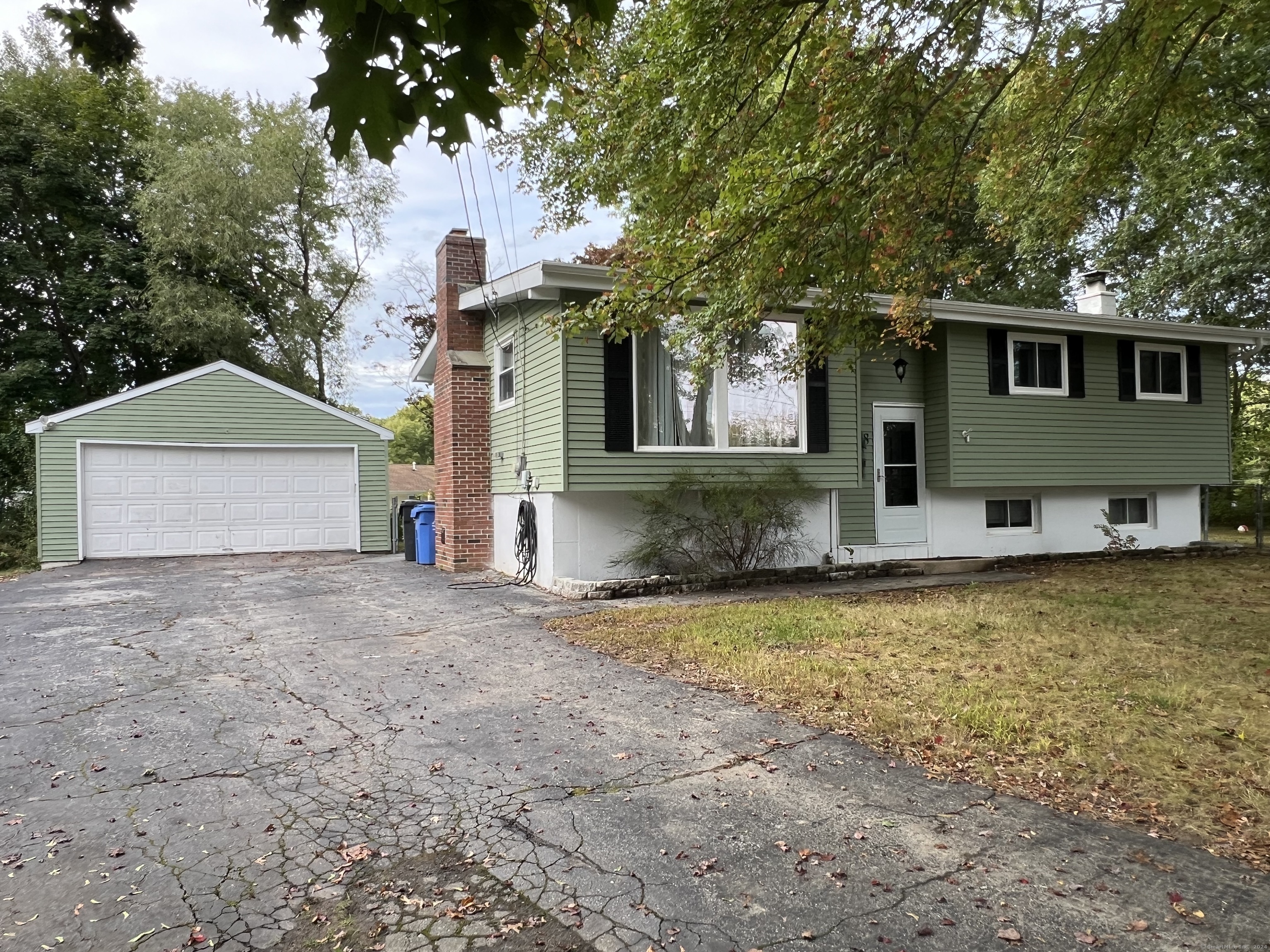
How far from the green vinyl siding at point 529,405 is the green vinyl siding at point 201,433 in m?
5.00

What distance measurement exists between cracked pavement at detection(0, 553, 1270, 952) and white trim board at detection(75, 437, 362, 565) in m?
10.0

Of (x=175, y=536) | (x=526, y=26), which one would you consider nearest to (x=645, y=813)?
(x=526, y=26)

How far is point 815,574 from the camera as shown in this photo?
1077 cm

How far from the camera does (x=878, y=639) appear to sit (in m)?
6.65

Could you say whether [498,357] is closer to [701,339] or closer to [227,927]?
[701,339]

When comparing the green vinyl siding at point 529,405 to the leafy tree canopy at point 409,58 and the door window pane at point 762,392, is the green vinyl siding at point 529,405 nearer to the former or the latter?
the door window pane at point 762,392

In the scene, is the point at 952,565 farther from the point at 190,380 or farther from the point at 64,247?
the point at 64,247

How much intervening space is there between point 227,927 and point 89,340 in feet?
75.1

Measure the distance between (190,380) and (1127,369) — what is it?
671 inches

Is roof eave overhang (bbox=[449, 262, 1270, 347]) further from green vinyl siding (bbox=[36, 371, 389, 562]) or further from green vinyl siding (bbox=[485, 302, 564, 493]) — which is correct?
green vinyl siding (bbox=[36, 371, 389, 562])

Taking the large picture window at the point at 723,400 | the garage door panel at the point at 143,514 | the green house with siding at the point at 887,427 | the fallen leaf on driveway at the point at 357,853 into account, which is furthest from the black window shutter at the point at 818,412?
the garage door panel at the point at 143,514

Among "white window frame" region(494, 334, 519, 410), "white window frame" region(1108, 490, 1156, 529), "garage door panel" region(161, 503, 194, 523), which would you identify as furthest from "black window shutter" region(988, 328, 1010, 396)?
"garage door panel" region(161, 503, 194, 523)

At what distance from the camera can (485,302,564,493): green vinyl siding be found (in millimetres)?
9773

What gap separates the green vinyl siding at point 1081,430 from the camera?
12.2 metres
